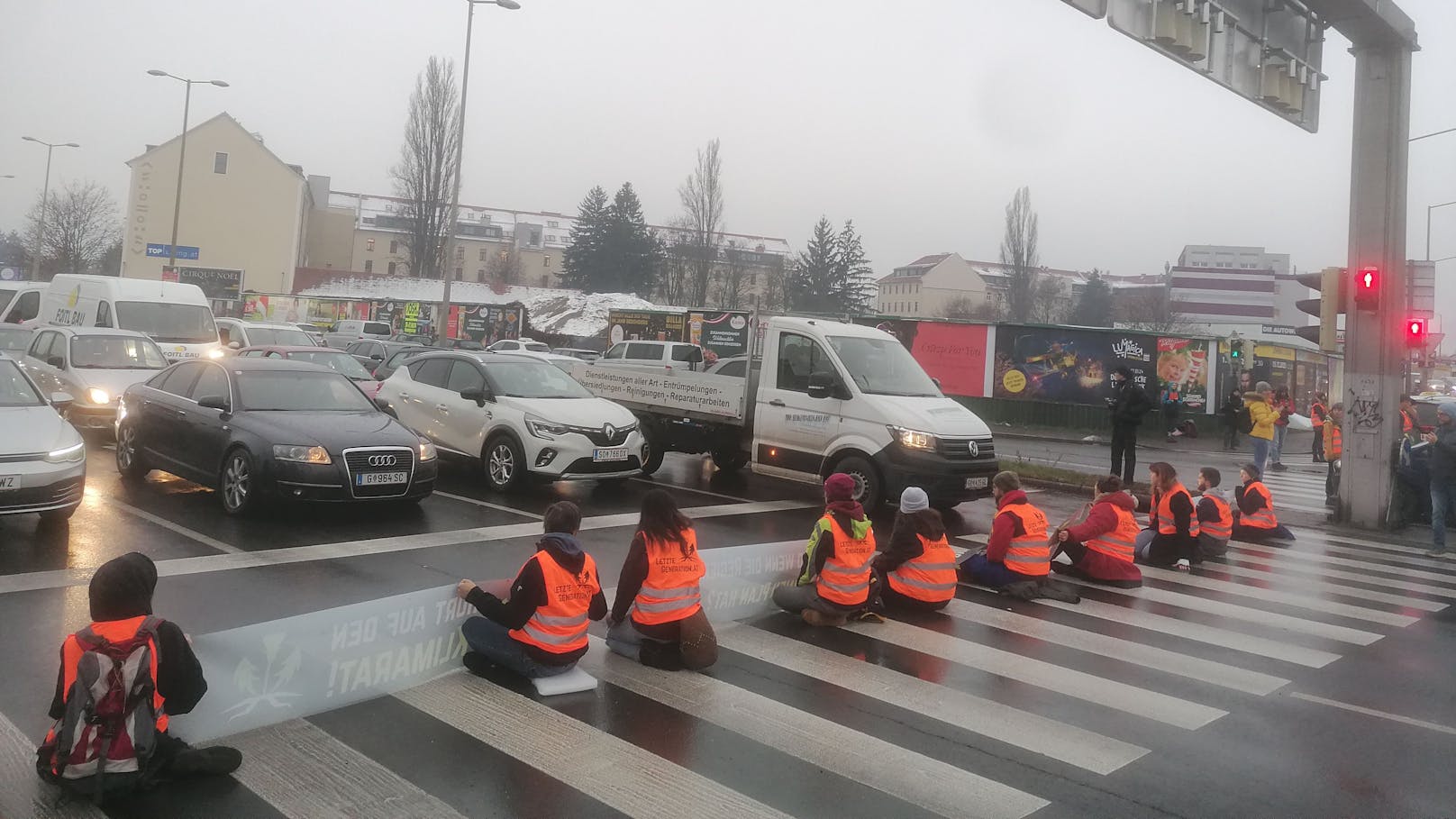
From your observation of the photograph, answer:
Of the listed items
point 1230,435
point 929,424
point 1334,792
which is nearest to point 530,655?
point 1334,792

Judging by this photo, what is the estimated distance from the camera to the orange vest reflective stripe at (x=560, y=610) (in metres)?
5.38

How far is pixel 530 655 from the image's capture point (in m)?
5.53

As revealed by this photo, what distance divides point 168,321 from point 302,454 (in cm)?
1140

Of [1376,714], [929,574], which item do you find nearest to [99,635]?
[929,574]

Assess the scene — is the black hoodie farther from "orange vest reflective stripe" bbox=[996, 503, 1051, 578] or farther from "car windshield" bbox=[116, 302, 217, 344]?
"car windshield" bbox=[116, 302, 217, 344]

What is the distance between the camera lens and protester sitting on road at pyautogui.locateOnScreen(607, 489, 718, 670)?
19.5 feet

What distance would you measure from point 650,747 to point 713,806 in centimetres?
67

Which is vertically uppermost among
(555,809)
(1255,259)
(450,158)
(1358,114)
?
(1255,259)

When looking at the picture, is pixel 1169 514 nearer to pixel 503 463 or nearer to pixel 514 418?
pixel 514 418

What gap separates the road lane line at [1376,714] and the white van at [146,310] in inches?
698

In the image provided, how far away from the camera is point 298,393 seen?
10.8 m

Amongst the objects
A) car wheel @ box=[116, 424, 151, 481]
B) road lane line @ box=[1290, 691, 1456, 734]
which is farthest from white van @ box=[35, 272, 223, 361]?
road lane line @ box=[1290, 691, 1456, 734]

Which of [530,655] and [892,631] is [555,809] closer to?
[530,655]

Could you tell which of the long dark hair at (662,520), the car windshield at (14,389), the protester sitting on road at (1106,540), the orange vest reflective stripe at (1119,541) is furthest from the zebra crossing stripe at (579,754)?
the car windshield at (14,389)
